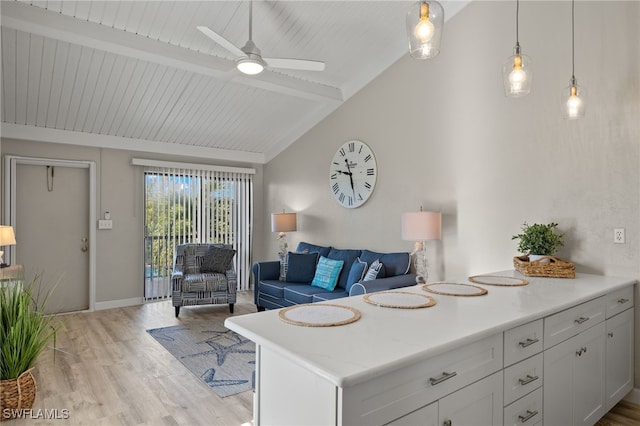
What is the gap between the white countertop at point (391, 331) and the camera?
1.17m

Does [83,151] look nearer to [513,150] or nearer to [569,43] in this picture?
[513,150]

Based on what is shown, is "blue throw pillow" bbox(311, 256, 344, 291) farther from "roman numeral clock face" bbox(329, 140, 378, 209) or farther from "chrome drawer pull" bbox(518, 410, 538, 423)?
"chrome drawer pull" bbox(518, 410, 538, 423)

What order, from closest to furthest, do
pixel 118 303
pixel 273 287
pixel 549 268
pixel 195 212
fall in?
pixel 549 268 < pixel 273 287 < pixel 118 303 < pixel 195 212

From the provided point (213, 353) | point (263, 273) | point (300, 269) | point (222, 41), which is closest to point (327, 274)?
point (300, 269)

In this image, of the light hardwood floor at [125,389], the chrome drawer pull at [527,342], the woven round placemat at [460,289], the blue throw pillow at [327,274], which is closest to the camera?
the chrome drawer pull at [527,342]

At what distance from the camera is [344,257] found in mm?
4746

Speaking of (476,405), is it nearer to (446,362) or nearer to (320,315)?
(446,362)

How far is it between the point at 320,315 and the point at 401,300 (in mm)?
509

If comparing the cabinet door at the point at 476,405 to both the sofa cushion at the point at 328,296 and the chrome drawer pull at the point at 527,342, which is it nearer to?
the chrome drawer pull at the point at 527,342

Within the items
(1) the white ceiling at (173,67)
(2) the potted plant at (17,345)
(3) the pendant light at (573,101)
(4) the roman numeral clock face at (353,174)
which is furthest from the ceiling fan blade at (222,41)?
(3) the pendant light at (573,101)

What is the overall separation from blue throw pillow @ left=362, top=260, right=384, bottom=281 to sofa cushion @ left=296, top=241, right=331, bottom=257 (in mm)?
1096

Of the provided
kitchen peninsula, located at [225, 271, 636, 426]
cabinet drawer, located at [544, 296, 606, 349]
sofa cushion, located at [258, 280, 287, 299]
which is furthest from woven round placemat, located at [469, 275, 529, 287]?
sofa cushion, located at [258, 280, 287, 299]

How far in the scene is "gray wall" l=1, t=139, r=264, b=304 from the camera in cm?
534

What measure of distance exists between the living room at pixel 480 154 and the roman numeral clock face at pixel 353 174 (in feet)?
0.33
